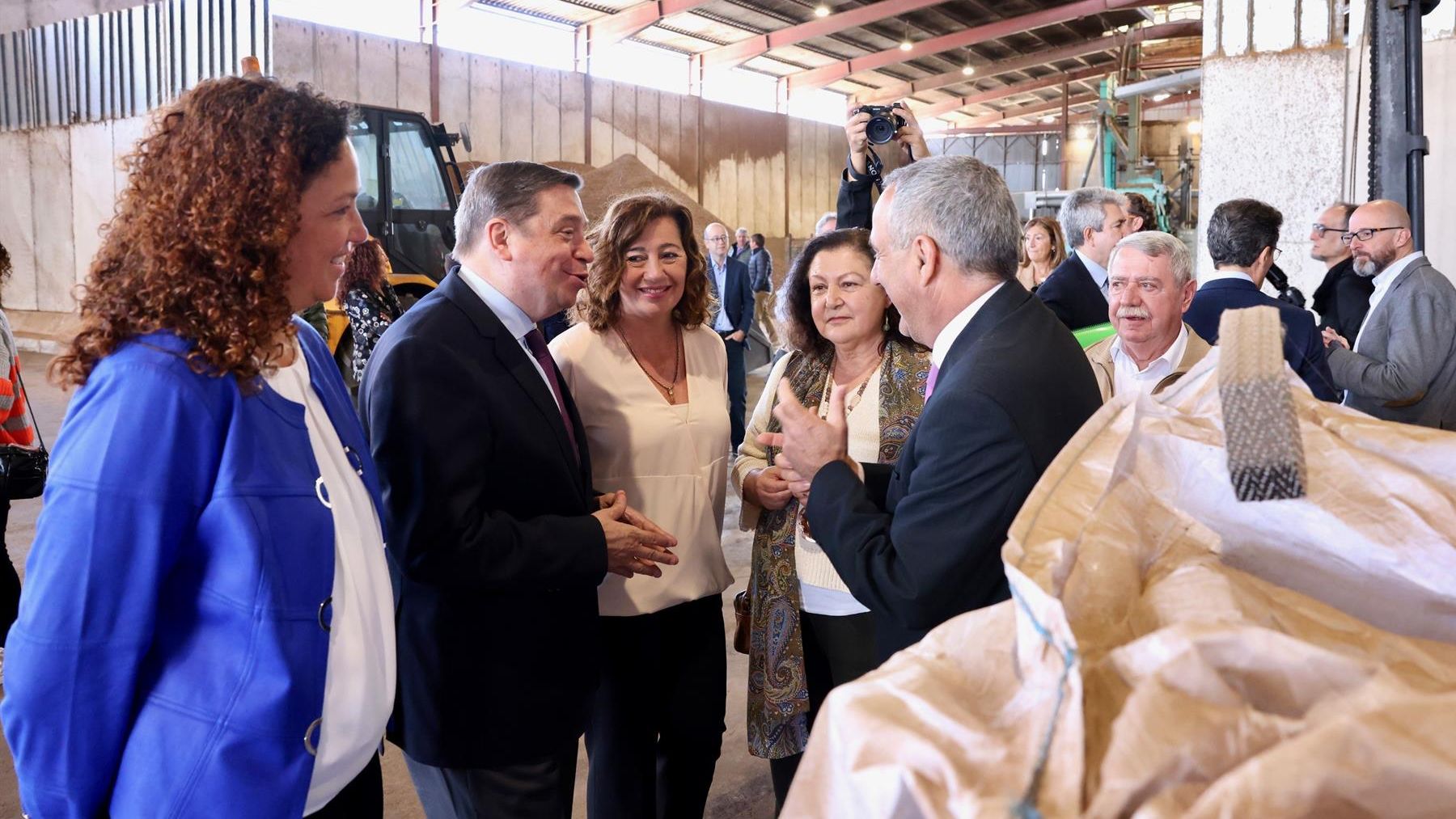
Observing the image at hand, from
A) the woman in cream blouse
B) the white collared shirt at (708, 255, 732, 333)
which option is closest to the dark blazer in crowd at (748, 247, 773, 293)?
the white collared shirt at (708, 255, 732, 333)

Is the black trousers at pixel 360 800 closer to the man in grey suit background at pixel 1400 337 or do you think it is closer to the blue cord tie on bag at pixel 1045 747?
the blue cord tie on bag at pixel 1045 747

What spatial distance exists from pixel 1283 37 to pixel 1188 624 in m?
6.55

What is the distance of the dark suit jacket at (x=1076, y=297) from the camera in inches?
130

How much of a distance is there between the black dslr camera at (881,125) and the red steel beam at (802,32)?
14.2 meters

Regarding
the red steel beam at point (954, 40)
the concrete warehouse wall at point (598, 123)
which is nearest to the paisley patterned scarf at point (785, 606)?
the concrete warehouse wall at point (598, 123)

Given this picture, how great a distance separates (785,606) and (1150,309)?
138 cm

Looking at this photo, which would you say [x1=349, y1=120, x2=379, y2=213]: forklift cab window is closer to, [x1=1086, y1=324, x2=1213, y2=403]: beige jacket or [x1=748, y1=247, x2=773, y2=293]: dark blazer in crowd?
[x1=748, y1=247, x2=773, y2=293]: dark blazer in crowd

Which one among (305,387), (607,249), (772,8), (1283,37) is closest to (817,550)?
(607,249)

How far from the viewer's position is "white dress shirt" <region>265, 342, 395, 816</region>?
4.22ft

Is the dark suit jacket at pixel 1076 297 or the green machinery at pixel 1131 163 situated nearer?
the dark suit jacket at pixel 1076 297

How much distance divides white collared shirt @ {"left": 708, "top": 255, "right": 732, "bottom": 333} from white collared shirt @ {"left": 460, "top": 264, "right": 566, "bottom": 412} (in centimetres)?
616

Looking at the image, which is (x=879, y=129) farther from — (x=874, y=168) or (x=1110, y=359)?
(x=1110, y=359)

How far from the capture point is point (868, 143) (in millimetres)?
2961

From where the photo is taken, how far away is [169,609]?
1.19 meters
